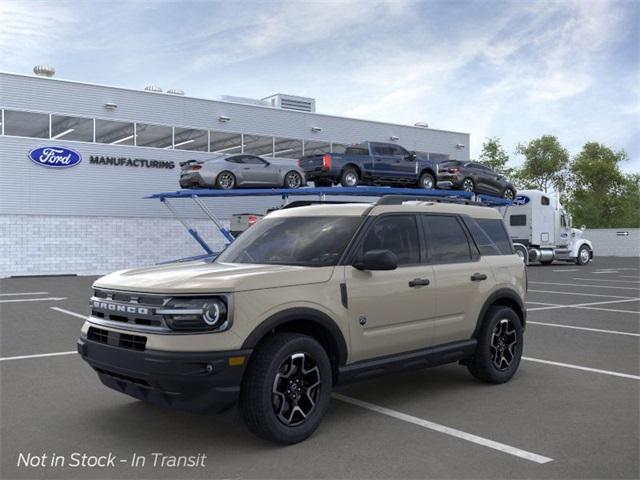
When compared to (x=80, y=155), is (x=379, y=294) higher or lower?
lower

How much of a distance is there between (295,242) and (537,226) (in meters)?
27.9

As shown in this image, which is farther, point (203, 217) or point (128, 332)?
point (203, 217)

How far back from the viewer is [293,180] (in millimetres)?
25828

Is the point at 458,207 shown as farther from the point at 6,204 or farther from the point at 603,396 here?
the point at 6,204

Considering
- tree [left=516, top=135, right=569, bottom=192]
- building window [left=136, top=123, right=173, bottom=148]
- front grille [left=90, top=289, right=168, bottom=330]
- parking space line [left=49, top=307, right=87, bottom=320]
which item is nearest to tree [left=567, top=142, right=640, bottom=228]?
tree [left=516, top=135, right=569, bottom=192]

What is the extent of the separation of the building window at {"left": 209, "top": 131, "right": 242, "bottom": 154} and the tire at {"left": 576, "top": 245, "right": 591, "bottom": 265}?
1846 centimetres

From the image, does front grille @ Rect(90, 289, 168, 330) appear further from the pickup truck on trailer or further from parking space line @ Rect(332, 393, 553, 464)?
the pickup truck on trailer

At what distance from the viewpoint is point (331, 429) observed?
506cm

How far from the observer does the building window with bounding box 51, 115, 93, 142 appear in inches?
1093

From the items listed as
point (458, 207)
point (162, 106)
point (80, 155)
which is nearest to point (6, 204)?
point (80, 155)

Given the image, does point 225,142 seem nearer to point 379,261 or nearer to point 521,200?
point 521,200

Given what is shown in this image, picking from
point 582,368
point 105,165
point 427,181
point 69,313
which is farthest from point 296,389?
point 105,165

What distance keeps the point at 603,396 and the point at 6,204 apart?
85.6 feet

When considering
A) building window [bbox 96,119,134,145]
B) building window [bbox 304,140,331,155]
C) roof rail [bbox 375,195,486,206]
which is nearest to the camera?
roof rail [bbox 375,195,486,206]
